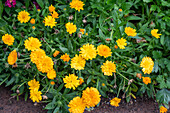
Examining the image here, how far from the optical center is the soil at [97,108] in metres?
1.99

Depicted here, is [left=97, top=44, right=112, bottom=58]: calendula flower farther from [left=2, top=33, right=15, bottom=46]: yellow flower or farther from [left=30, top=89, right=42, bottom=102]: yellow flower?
[left=2, top=33, right=15, bottom=46]: yellow flower

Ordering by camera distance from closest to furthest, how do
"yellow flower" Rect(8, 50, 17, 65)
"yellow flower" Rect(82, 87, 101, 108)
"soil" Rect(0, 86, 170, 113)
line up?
"yellow flower" Rect(82, 87, 101, 108)
"yellow flower" Rect(8, 50, 17, 65)
"soil" Rect(0, 86, 170, 113)

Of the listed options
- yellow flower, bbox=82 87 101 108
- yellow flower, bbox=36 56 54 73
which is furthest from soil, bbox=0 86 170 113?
yellow flower, bbox=36 56 54 73

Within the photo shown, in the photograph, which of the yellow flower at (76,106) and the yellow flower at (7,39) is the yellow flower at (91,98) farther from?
the yellow flower at (7,39)

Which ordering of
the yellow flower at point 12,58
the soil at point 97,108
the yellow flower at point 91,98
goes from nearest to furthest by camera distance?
the yellow flower at point 91,98 → the yellow flower at point 12,58 → the soil at point 97,108

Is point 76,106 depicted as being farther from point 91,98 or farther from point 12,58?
point 12,58

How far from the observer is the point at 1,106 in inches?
77.7

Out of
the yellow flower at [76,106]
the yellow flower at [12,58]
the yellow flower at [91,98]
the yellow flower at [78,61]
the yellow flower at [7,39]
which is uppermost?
the yellow flower at [7,39]

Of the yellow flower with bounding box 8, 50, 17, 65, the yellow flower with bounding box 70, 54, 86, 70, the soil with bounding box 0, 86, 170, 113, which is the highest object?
the yellow flower with bounding box 8, 50, 17, 65

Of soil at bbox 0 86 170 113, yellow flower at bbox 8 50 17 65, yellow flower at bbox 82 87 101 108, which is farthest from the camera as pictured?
soil at bbox 0 86 170 113

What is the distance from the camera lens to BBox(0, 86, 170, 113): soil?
1986 millimetres

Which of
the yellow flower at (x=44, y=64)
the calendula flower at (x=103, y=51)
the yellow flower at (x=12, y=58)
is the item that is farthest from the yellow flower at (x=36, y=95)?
the calendula flower at (x=103, y=51)

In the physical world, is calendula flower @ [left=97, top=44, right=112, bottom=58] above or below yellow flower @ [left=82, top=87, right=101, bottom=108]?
above

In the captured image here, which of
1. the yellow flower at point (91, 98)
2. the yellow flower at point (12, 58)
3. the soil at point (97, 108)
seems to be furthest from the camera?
the soil at point (97, 108)
